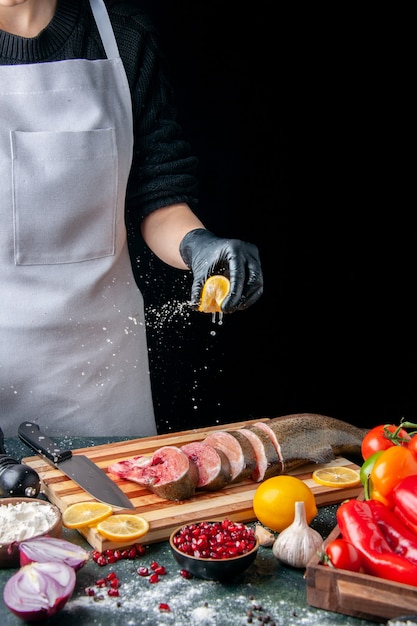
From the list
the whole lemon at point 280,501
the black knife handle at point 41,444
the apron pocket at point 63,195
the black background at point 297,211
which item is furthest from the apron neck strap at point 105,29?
the whole lemon at point 280,501

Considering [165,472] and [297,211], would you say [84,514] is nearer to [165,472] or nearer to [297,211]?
[165,472]

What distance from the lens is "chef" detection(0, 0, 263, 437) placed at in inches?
115

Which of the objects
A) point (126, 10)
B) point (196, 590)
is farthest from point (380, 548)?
point (126, 10)

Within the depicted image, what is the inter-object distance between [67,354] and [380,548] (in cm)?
160

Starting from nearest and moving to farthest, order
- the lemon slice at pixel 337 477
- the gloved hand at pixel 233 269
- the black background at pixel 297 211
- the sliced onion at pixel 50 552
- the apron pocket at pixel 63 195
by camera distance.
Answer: the sliced onion at pixel 50 552, the lemon slice at pixel 337 477, the gloved hand at pixel 233 269, the apron pocket at pixel 63 195, the black background at pixel 297 211

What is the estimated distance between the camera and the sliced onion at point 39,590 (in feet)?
5.31

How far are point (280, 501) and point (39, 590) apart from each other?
26.4 inches

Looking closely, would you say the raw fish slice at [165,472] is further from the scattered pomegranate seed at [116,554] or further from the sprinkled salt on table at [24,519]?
the sprinkled salt on table at [24,519]

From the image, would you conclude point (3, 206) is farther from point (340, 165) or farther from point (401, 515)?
point (340, 165)

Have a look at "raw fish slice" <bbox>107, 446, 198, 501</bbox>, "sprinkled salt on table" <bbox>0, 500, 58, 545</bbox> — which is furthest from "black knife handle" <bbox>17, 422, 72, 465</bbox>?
"sprinkled salt on table" <bbox>0, 500, 58, 545</bbox>

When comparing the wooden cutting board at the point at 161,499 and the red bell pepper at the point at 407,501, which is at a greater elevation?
the red bell pepper at the point at 407,501

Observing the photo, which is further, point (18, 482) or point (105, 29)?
point (105, 29)

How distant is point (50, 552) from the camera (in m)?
1.76

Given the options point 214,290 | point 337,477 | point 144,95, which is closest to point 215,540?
point 337,477
